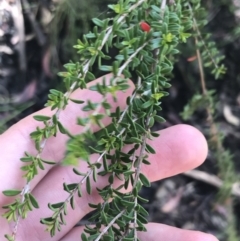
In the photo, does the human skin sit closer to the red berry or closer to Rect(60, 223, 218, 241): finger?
Result: Rect(60, 223, 218, 241): finger

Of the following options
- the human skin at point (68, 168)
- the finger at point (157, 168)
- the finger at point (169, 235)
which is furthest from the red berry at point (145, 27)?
the finger at point (169, 235)

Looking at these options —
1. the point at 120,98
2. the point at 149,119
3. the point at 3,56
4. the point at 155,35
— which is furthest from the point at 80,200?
the point at 3,56

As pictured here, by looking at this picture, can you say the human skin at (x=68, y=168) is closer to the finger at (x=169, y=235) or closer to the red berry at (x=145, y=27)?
the finger at (x=169, y=235)

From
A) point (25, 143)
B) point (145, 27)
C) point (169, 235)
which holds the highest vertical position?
point (145, 27)

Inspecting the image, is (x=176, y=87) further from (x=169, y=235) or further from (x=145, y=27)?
(x=145, y=27)

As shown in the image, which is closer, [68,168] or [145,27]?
[145,27]

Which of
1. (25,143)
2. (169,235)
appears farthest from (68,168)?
(169,235)

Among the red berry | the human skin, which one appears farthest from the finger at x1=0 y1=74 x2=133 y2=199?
the red berry
